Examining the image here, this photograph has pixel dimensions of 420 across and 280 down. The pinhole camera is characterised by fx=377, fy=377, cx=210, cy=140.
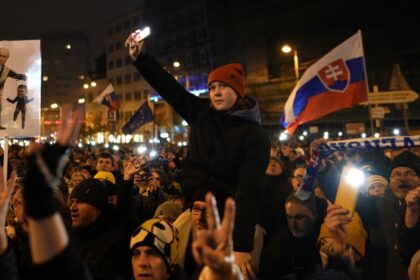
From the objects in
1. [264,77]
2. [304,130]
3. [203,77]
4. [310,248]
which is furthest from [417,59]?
[310,248]

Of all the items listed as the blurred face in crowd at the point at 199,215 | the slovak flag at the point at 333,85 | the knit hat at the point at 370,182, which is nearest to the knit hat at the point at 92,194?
the blurred face in crowd at the point at 199,215

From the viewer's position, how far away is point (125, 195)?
382cm

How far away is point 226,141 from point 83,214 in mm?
1593

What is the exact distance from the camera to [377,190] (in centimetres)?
477

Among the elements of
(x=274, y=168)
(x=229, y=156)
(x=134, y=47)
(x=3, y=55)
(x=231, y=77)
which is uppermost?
(x=3, y=55)

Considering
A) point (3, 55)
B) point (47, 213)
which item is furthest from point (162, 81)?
point (3, 55)

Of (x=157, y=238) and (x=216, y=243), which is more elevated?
(x=216, y=243)

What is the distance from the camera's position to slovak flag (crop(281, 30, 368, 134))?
25.0 feet

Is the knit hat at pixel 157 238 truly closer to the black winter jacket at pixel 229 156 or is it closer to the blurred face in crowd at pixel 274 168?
the black winter jacket at pixel 229 156

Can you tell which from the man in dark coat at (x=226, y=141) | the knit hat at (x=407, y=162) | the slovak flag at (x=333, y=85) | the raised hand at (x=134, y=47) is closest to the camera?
the man in dark coat at (x=226, y=141)

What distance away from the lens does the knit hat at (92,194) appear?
3.49 metres

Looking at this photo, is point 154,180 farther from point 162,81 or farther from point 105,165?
point 162,81

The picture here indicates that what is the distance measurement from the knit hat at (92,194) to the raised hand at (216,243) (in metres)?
2.38

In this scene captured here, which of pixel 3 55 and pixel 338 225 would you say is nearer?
pixel 338 225
